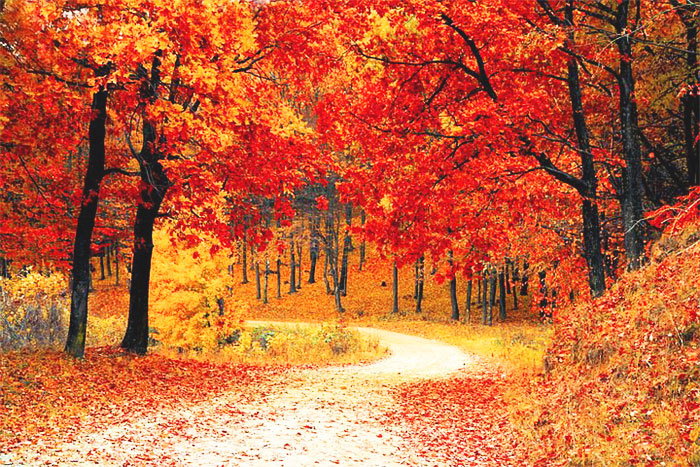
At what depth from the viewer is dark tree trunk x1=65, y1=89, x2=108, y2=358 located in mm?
11492

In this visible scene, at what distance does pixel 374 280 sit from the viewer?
157 ft

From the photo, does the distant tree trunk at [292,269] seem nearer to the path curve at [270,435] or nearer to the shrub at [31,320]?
the shrub at [31,320]

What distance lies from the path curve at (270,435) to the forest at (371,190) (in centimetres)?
6

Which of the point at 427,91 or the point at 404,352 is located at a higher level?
the point at 427,91

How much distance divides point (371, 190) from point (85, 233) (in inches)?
260

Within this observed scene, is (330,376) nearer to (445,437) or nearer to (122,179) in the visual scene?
(445,437)

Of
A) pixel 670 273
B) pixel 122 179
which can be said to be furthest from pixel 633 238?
pixel 122 179

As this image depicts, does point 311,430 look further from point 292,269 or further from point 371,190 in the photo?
point 292,269

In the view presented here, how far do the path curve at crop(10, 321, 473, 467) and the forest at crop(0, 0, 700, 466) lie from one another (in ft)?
0.21

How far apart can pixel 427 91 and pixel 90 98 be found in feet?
23.6

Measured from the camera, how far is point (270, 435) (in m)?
7.72

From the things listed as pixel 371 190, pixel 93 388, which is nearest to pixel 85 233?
pixel 93 388

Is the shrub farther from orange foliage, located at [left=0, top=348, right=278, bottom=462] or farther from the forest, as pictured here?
orange foliage, located at [left=0, top=348, right=278, bottom=462]

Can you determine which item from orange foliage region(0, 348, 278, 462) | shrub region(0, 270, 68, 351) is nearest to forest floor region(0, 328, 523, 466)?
orange foliage region(0, 348, 278, 462)
